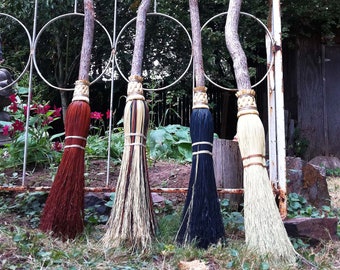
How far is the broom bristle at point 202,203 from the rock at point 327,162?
15.0 ft

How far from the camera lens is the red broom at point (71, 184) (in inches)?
77.8

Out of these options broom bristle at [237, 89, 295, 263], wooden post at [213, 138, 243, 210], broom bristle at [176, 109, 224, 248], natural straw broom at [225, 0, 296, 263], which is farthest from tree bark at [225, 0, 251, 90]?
wooden post at [213, 138, 243, 210]

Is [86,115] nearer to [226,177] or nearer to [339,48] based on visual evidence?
[226,177]

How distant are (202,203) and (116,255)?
1.30ft

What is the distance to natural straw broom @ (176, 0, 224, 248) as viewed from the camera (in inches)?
74.9

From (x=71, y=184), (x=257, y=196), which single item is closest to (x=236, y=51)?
(x=257, y=196)

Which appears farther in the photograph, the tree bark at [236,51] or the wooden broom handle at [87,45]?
the wooden broom handle at [87,45]

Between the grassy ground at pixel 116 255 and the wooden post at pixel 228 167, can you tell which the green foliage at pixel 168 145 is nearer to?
the wooden post at pixel 228 167

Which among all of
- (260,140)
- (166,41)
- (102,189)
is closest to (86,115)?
(102,189)

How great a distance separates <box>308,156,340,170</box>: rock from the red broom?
15.5 feet

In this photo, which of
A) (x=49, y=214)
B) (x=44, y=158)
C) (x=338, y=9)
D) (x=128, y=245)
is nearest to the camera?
(x=128, y=245)

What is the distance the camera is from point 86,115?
2.11 meters

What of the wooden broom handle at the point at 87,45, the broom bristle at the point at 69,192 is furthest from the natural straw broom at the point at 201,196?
the wooden broom handle at the point at 87,45

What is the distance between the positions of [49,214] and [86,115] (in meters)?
0.45
